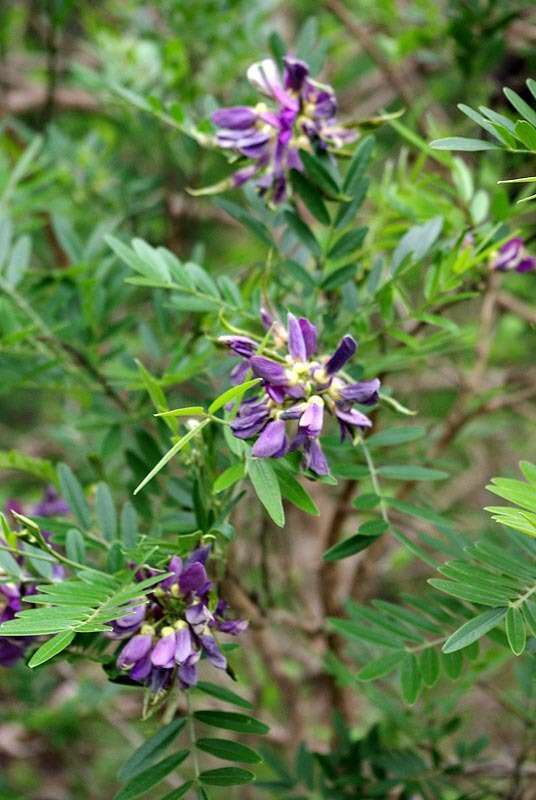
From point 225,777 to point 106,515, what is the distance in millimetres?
229

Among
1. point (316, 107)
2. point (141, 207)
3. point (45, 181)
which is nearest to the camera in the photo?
point (316, 107)

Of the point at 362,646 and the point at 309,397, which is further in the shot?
the point at 362,646

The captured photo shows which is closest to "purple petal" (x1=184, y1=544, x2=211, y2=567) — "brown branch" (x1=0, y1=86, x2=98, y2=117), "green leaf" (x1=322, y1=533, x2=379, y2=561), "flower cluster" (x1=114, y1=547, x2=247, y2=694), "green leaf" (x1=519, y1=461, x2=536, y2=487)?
"flower cluster" (x1=114, y1=547, x2=247, y2=694)

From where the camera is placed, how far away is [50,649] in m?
0.53

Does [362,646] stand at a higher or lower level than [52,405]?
higher

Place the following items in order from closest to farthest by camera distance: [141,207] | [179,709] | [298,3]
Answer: [179,709], [141,207], [298,3]

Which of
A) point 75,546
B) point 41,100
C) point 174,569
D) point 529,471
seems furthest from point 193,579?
point 41,100

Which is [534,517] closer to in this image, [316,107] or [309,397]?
[309,397]

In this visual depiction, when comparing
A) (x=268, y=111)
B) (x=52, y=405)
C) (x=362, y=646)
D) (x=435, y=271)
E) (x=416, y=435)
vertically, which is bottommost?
(x=52, y=405)

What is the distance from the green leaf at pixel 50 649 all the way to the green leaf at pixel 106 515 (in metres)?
0.20

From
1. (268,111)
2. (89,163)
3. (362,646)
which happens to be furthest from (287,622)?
(89,163)

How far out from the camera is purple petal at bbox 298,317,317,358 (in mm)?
617

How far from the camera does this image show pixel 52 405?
1812 millimetres

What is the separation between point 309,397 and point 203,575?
0.14 meters
